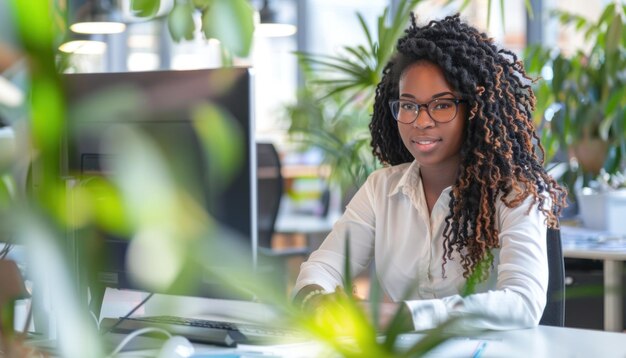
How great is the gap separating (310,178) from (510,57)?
15.8 ft

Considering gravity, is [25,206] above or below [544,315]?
above

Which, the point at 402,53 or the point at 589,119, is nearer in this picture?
the point at 402,53

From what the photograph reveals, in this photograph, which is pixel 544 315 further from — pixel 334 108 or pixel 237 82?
pixel 334 108

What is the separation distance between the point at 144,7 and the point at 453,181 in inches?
53.0

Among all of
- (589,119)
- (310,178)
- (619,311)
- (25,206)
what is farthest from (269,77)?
(25,206)

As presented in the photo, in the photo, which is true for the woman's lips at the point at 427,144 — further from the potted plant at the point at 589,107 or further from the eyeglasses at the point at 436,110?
the potted plant at the point at 589,107

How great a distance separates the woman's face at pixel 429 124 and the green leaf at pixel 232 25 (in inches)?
51.8

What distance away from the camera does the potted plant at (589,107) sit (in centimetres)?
341

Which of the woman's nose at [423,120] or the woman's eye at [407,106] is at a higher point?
the woman's eye at [407,106]

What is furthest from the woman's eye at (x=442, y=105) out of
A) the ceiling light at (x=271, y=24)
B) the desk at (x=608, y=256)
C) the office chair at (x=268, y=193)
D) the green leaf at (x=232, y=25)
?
the ceiling light at (x=271, y=24)

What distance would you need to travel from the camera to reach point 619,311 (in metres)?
2.67

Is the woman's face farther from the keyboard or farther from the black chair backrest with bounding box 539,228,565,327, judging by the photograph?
the keyboard

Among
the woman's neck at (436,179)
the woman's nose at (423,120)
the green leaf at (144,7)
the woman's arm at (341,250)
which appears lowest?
the woman's arm at (341,250)

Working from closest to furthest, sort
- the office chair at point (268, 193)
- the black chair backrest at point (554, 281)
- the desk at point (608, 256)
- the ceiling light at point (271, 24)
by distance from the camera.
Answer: the black chair backrest at point (554, 281) < the desk at point (608, 256) < the office chair at point (268, 193) < the ceiling light at point (271, 24)
